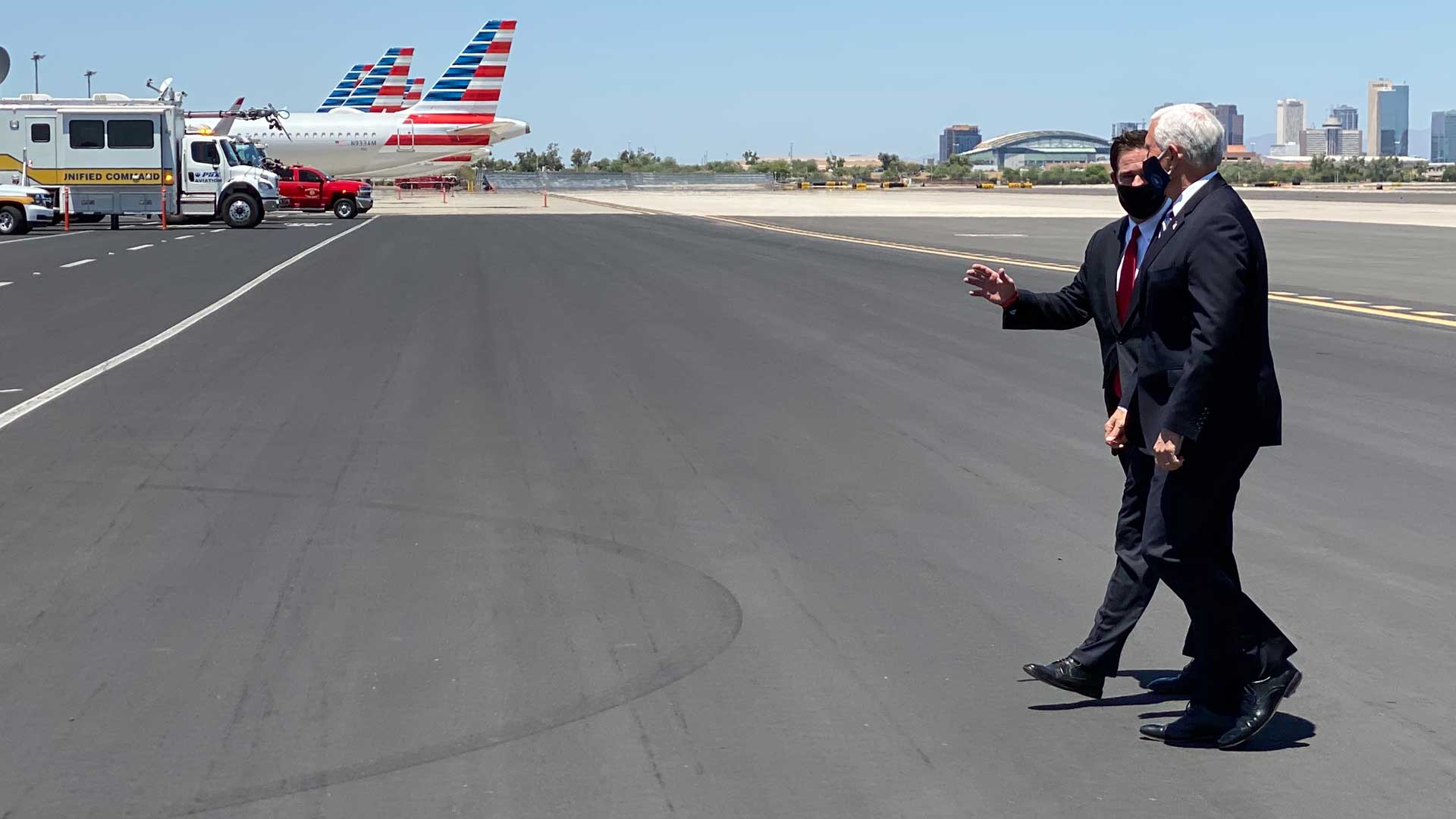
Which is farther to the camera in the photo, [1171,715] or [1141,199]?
[1171,715]

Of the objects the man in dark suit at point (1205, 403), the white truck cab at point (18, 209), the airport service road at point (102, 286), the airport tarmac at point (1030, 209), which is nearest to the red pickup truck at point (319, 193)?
the airport tarmac at point (1030, 209)

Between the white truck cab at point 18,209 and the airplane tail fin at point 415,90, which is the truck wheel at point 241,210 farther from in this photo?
the airplane tail fin at point 415,90

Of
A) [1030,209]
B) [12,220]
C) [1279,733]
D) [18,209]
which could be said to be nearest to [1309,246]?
[18,209]

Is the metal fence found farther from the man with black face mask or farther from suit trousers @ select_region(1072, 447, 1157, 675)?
suit trousers @ select_region(1072, 447, 1157, 675)

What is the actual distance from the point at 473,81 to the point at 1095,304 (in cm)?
7712

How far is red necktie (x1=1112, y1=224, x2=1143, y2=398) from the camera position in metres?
4.95

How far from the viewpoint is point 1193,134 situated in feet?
15.3

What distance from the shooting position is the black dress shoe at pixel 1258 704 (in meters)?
4.75

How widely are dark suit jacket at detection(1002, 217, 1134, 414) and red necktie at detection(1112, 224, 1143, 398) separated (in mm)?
18

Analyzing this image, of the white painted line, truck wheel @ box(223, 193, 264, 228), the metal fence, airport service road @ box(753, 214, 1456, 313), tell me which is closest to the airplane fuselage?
airport service road @ box(753, 214, 1456, 313)

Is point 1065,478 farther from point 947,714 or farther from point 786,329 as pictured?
point 786,329

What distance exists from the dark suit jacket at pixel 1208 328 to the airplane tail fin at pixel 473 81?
3045 inches

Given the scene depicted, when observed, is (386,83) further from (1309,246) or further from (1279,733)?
(1279,733)

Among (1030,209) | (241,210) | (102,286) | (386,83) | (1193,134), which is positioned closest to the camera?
(1193,134)
